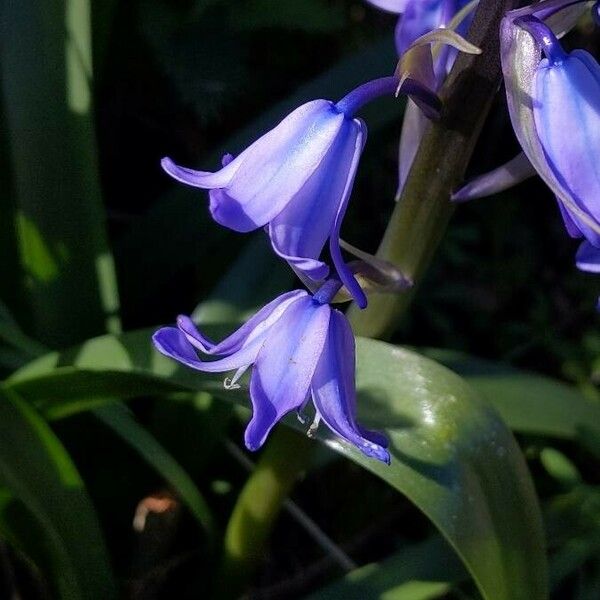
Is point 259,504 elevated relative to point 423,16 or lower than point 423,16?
lower

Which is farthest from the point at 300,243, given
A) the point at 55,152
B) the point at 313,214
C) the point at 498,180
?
the point at 55,152

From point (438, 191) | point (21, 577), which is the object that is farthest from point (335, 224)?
point (21, 577)

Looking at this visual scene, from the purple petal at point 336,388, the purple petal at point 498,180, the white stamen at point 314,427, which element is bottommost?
the white stamen at point 314,427

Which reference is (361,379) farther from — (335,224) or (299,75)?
(299,75)

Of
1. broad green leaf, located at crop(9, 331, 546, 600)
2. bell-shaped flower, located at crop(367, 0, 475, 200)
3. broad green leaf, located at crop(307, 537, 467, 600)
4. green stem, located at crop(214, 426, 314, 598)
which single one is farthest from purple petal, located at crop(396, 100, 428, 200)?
broad green leaf, located at crop(307, 537, 467, 600)

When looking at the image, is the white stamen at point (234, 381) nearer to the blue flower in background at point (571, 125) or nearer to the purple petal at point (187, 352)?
the purple petal at point (187, 352)

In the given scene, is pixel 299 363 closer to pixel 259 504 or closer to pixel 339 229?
pixel 339 229

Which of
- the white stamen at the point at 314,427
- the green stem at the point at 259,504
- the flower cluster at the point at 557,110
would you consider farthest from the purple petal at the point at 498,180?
the green stem at the point at 259,504
